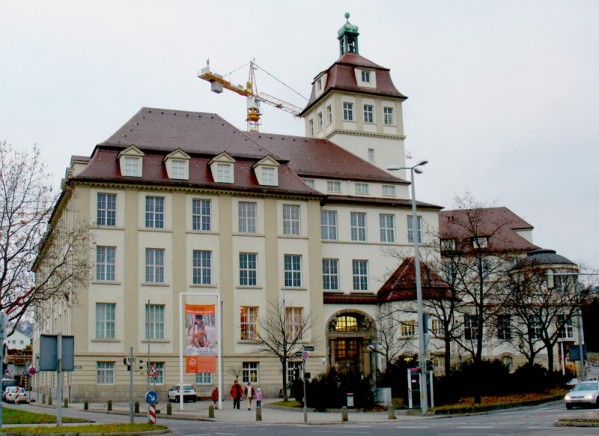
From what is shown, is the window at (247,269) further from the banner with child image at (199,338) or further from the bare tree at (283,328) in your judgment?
the banner with child image at (199,338)

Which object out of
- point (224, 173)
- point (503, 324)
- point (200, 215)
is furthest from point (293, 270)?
point (503, 324)

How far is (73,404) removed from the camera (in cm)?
5253

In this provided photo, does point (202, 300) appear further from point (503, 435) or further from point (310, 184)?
point (503, 435)

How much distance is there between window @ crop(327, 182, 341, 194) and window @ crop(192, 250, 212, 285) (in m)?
13.2

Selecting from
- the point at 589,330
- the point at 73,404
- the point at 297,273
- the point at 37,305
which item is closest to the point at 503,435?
the point at 37,305

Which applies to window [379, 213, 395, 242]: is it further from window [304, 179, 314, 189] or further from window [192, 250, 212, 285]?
window [192, 250, 212, 285]

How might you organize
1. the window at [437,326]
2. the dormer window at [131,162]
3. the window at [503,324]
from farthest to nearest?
the window at [437,326], the dormer window at [131,162], the window at [503,324]

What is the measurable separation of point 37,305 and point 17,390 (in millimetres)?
30490

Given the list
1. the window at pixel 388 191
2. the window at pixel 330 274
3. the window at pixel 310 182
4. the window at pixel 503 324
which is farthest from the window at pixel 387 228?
the window at pixel 503 324

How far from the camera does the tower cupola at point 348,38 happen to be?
84188mm

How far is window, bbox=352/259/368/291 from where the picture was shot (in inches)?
2608

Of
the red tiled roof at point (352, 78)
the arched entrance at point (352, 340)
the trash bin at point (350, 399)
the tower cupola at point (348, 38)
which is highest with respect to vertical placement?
the tower cupola at point (348, 38)

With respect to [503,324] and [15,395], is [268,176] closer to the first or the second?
[503,324]

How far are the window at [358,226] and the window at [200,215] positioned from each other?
12917 mm
